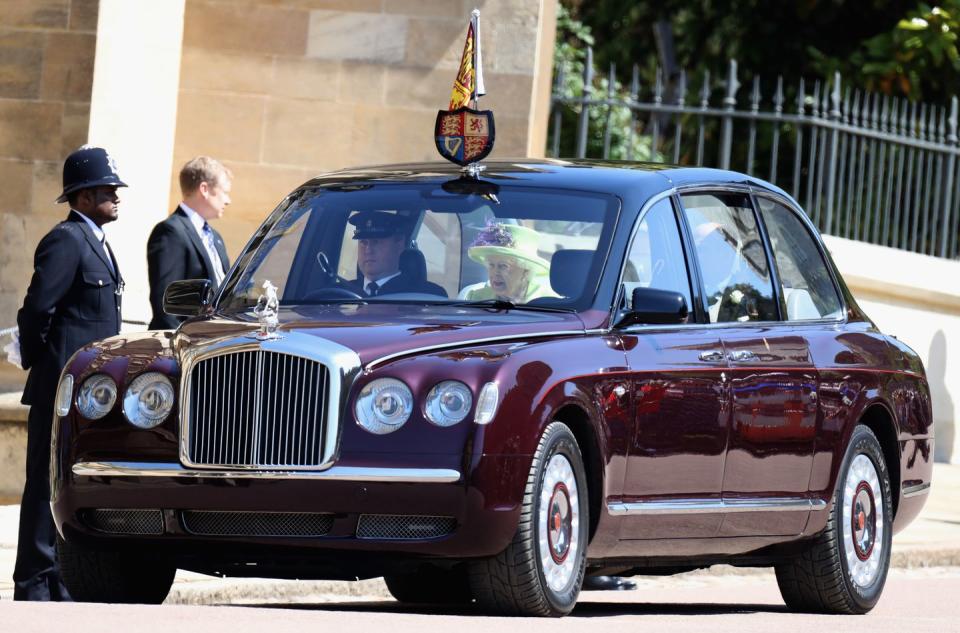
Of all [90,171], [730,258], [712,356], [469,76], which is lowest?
[712,356]

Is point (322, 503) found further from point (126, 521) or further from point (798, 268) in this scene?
point (798, 268)

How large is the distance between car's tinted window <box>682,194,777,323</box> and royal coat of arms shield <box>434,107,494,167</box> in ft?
2.66

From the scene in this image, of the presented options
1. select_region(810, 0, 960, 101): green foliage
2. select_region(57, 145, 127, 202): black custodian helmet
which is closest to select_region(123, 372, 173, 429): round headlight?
select_region(57, 145, 127, 202): black custodian helmet

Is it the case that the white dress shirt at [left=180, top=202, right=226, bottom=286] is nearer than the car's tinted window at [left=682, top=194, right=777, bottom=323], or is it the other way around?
the car's tinted window at [left=682, top=194, right=777, bottom=323]

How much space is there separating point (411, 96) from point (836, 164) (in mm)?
4078

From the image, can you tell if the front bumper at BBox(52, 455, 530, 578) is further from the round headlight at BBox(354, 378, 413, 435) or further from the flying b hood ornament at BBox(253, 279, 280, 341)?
the flying b hood ornament at BBox(253, 279, 280, 341)

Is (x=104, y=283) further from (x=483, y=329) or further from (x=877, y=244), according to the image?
(x=877, y=244)

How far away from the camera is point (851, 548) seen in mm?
9477

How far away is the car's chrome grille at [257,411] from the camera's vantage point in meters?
7.17

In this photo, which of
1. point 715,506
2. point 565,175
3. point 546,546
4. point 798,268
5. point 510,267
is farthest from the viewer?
point 798,268

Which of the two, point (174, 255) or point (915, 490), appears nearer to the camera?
point (915, 490)

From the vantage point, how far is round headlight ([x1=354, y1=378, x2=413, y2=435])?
7.11 meters

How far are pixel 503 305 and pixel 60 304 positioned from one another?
2.11 m

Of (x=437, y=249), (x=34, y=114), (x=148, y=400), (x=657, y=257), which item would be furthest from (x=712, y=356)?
(x=34, y=114)
